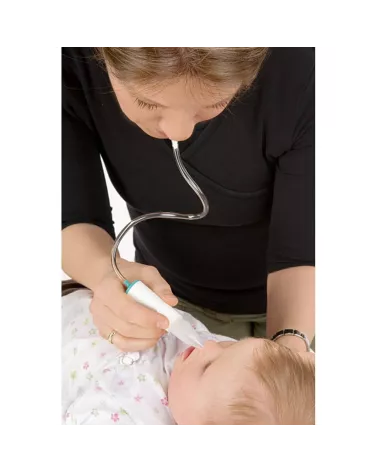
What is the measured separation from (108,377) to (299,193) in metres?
0.43

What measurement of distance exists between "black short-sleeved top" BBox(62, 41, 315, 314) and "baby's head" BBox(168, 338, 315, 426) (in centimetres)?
9

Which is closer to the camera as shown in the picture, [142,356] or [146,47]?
[146,47]

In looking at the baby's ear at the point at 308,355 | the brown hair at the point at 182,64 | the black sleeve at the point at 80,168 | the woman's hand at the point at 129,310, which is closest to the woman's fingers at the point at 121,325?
the woman's hand at the point at 129,310

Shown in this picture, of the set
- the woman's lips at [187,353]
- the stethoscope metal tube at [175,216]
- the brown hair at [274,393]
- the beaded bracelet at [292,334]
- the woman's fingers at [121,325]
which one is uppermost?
the stethoscope metal tube at [175,216]

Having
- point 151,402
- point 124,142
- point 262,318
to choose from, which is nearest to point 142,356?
point 151,402

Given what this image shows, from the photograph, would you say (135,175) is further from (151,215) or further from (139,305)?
(139,305)

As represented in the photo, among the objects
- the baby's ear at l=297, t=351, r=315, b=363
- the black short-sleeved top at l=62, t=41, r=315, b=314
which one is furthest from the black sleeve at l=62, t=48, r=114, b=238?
the baby's ear at l=297, t=351, r=315, b=363

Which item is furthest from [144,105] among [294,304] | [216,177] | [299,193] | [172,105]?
[294,304]

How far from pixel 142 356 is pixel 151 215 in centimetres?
23

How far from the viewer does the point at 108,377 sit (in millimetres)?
1061

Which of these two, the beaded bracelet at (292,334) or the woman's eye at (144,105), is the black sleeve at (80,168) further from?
the beaded bracelet at (292,334)

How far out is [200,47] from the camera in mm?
905

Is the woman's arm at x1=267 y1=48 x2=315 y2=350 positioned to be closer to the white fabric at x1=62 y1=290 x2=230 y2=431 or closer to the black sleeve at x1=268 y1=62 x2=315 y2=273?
the black sleeve at x1=268 y1=62 x2=315 y2=273

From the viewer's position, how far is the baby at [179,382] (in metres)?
1.00
